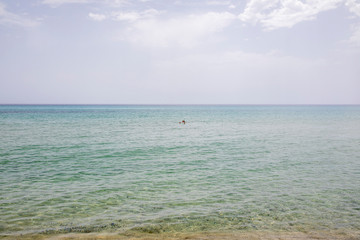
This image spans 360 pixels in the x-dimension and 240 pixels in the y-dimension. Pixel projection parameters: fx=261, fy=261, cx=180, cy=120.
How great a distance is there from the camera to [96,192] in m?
12.4

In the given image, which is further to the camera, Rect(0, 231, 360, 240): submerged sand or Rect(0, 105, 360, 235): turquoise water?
Rect(0, 105, 360, 235): turquoise water

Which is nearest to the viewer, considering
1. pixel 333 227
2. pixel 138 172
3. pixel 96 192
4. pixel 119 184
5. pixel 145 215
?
pixel 333 227

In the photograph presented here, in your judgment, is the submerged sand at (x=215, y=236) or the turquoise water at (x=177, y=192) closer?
the submerged sand at (x=215, y=236)

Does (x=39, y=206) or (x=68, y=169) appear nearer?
(x=39, y=206)

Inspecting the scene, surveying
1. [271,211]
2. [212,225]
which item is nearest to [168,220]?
[212,225]

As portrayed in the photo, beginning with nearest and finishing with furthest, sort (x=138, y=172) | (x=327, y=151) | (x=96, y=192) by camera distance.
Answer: (x=96, y=192) → (x=138, y=172) → (x=327, y=151)

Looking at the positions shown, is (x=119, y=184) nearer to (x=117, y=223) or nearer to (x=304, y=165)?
(x=117, y=223)

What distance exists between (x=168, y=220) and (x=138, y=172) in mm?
7195

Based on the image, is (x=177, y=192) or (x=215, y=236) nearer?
(x=215, y=236)

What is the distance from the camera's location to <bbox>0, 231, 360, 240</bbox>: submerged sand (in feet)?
26.2

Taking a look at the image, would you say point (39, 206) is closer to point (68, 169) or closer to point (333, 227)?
point (68, 169)

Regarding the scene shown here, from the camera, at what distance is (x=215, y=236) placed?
26.9 feet

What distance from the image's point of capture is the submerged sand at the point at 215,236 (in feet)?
26.2

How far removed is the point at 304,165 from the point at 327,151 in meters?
7.13
